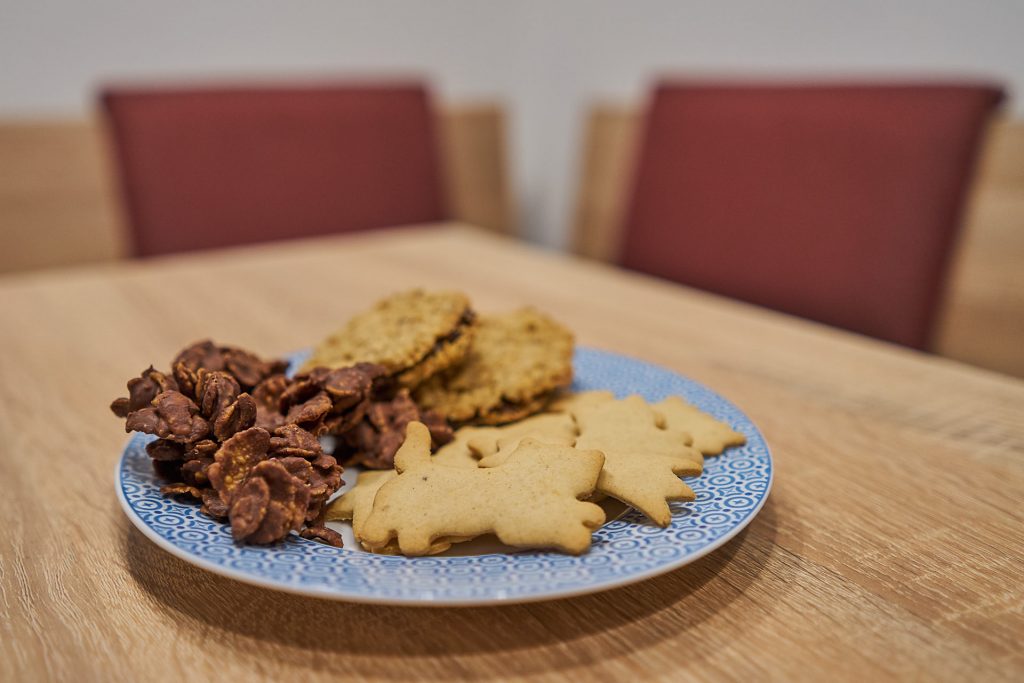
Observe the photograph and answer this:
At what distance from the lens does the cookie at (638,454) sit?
59cm

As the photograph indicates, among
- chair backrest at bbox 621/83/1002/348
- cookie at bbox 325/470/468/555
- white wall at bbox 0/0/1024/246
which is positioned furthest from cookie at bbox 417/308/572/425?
white wall at bbox 0/0/1024/246

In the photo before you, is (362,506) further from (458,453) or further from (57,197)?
(57,197)

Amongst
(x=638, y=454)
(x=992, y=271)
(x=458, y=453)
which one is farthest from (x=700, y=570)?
(x=992, y=271)

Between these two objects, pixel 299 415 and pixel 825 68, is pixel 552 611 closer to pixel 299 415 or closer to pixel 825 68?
pixel 299 415

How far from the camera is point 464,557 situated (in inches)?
21.6

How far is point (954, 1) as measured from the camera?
1.73 meters

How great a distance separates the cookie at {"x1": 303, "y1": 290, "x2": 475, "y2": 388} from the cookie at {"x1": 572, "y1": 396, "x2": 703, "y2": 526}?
145mm

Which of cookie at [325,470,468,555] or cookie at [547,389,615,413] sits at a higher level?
cookie at [547,389,615,413]

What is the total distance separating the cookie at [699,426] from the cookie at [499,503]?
13 cm

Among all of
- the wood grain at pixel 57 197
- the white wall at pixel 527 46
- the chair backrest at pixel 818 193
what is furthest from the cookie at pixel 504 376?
the wood grain at pixel 57 197

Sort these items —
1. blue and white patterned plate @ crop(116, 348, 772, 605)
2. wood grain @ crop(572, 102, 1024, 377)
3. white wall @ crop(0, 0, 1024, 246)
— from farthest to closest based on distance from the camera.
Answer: white wall @ crop(0, 0, 1024, 246) < wood grain @ crop(572, 102, 1024, 377) < blue and white patterned plate @ crop(116, 348, 772, 605)

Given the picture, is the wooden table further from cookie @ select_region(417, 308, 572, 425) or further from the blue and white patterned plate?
cookie @ select_region(417, 308, 572, 425)

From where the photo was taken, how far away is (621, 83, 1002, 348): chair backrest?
4.98 feet

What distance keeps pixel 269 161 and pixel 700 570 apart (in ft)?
Answer: 6.26
